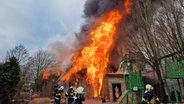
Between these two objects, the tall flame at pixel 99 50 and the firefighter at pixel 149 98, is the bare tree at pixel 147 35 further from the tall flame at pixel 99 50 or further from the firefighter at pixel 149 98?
the firefighter at pixel 149 98

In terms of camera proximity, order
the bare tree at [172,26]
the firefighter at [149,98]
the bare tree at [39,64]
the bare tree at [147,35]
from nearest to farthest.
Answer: the firefighter at [149,98]
the bare tree at [172,26]
the bare tree at [147,35]
the bare tree at [39,64]

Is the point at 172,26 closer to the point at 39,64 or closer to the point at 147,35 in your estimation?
the point at 147,35

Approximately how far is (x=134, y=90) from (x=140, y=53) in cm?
425

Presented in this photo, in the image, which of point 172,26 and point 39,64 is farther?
point 39,64

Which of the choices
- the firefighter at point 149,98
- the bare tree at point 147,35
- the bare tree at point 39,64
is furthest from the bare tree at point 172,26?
the bare tree at point 39,64

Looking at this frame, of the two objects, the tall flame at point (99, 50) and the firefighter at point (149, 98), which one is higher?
the tall flame at point (99, 50)

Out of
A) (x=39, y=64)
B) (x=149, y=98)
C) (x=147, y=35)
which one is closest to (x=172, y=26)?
(x=147, y=35)

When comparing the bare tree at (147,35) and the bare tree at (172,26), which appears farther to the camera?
the bare tree at (147,35)

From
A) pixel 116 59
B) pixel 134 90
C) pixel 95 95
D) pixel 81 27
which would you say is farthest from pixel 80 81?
pixel 134 90

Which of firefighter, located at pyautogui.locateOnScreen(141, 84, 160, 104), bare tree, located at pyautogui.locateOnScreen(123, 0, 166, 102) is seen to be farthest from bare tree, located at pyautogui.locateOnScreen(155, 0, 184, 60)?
firefighter, located at pyautogui.locateOnScreen(141, 84, 160, 104)

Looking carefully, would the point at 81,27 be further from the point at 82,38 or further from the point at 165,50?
the point at 165,50

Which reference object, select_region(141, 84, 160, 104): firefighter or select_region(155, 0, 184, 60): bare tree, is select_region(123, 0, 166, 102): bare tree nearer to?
select_region(155, 0, 184, 60): bare tree

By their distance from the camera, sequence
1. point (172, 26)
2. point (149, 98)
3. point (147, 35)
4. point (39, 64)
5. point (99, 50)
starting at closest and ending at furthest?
point (149, 98) → point (172, 26) → point (147, 35) → point (99, 50) → point (39, 64)

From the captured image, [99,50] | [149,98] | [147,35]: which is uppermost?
[147,35]
